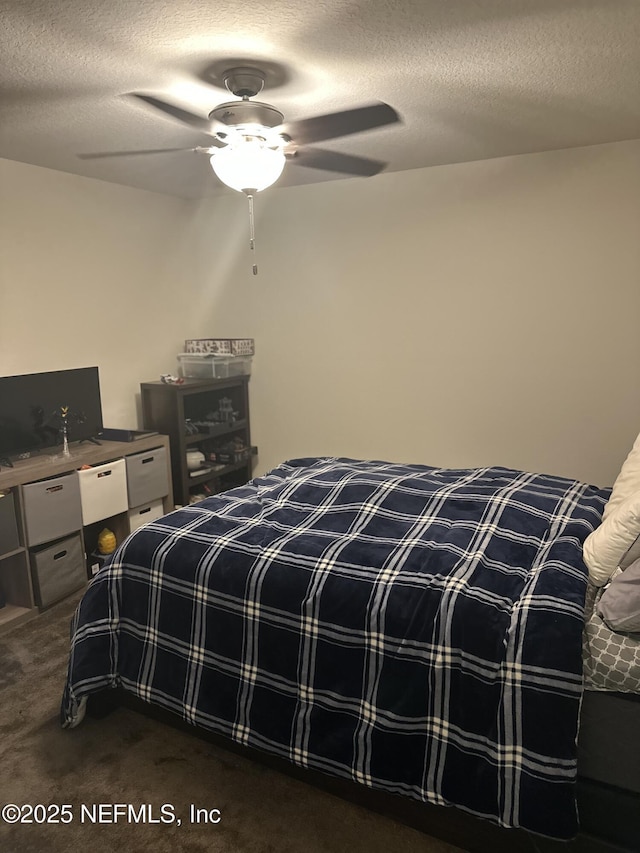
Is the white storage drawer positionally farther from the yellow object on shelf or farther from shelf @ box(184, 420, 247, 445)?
shelf @ box(184, 420, 247, 445)

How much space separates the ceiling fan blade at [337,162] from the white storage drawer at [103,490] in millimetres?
1999

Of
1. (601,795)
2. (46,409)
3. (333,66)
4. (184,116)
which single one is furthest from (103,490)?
(601,795)

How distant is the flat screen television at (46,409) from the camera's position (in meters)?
3.29

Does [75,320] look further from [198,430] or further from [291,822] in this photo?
[291,822]

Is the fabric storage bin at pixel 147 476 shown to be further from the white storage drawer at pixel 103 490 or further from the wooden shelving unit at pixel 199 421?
the wooden shelving unit at pixel 199 421

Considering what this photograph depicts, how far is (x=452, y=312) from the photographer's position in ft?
12.7

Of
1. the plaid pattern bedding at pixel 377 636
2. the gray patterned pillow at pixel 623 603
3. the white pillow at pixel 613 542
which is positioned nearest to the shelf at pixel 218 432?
the plaid pattern bedding at pixel 377 636

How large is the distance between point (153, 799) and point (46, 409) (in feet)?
7.33

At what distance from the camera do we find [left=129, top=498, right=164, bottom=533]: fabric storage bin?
3793 millimetres

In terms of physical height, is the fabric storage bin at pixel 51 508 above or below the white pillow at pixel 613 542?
below

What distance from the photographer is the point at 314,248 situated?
13.9 ft

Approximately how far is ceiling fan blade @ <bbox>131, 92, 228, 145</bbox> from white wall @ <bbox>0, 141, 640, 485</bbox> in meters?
1.33

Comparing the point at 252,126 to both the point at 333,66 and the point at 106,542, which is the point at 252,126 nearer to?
the point at 333,66

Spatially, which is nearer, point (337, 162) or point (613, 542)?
point (613, 542)
